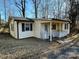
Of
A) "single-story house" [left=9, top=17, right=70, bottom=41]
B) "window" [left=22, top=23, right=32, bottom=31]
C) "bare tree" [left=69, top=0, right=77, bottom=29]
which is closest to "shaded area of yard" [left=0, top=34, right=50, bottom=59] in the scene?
"single-story house" [left=9, top=17, right=70, bottom=41]

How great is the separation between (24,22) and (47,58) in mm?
10441

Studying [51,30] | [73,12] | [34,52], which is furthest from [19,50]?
[73,12]

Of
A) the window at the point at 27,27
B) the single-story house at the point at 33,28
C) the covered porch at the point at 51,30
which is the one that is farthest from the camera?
the window at the point at 27,27

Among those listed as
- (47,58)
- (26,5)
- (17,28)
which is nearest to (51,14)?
(26,5)

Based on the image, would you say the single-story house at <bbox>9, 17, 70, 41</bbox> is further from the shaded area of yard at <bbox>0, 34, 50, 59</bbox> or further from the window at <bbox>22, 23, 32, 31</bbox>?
the shaded area of yard at <bbox>0, 34, 50, 59</bbox>

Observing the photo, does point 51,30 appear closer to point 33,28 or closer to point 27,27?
point 33,28

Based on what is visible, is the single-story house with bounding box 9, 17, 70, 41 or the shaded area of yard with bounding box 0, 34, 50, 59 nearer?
the shaded area of yard with bounding box 0, 34, 50, 59

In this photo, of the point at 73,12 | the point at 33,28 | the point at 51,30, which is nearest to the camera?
the point at 51,30

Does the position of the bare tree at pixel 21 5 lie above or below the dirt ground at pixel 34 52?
above

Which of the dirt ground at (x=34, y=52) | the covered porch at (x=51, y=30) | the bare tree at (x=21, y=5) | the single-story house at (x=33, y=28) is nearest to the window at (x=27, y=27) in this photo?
the single-story house at (x=33, y=28)

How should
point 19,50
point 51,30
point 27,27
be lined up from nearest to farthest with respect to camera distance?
point 19,50 → point 51,30 → point 27,27

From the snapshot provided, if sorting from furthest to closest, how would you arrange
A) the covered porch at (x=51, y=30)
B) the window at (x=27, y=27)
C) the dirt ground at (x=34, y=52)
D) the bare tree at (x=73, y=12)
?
1. the bare tree at (x=73, y=12)
2. the window at (x=27, y=27)
3. the covered porch at (x=51, y=30)
4. the dirt ground at (x=34, y=52)

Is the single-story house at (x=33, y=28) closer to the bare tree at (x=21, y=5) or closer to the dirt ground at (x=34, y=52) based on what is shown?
the dirt ground at (x=34, y=52)

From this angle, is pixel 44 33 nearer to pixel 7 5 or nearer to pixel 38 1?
pixel 38 1
